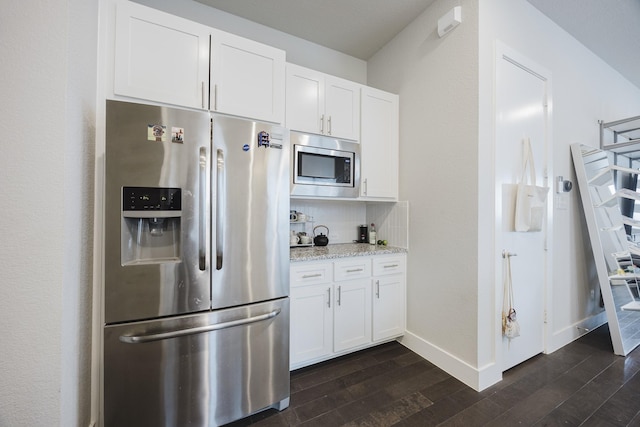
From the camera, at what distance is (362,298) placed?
2107mm

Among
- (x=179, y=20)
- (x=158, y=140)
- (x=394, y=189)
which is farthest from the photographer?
(x=394, y=189)

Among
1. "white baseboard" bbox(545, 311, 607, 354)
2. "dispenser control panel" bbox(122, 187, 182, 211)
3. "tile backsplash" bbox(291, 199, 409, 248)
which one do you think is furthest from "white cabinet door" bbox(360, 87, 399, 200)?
"white baseboard" bbox(545, 311, 607, 354)

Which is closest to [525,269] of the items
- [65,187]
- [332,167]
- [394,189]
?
[394,189]

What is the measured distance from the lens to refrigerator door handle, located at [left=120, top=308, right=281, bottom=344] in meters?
1.20

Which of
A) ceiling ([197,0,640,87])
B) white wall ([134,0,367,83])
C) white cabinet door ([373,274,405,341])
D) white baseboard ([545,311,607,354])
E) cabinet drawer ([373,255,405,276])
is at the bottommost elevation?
white baseboard ([545,311,607,354])

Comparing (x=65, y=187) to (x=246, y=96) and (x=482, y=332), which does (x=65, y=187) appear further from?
(x=482, y=332)

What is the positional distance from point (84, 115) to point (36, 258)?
29.2 inches

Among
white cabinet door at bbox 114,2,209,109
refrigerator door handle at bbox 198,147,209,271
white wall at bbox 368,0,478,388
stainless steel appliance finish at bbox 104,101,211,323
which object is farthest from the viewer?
white wall at bbox 368,0,478,388

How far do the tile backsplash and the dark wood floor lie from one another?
1.11m

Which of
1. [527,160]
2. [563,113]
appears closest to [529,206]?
[527,160]

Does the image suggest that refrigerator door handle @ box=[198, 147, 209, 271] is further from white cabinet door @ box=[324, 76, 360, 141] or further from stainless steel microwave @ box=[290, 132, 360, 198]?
white cabinet door @ box=[324, 76, 360, 141]

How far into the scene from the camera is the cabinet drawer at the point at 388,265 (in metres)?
2.18

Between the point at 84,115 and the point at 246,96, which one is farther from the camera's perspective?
the point at 246,96

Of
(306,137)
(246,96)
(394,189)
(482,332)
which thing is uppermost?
(246,96)
